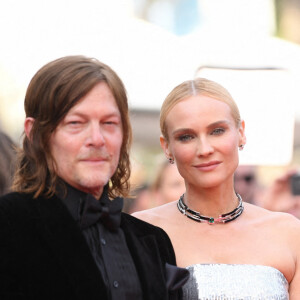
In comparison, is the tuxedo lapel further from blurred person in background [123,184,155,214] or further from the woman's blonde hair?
blurred person in background [123,184,155,214]

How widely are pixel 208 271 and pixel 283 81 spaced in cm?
211

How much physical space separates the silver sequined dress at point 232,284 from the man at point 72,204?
409 mm

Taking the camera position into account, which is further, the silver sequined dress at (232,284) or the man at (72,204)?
the silver sequined dress at (232,284)

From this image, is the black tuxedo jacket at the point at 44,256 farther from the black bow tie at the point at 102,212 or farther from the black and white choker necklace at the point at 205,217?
the black and white choker necklace at the point at 205,217

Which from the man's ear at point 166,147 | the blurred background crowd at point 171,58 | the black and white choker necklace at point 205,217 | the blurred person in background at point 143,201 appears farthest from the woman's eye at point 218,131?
the blurred person in background at point 143,201

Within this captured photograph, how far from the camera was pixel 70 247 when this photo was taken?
2.31 metres

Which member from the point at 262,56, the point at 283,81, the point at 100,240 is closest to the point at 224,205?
the point at 100,240

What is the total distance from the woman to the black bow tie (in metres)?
0.63

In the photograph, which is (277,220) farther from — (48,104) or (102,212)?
(48,104)

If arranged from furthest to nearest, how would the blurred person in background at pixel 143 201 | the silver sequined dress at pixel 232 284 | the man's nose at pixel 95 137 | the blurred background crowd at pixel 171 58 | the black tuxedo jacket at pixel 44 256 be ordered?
the blurred person in background at pixel 143 201 → the blurred background crowd at pixel 171 58 → the silver sequined dress at pixel 232 284 → the man's nose at pixel 95 137 → the black tuxedo jacket at pixel 44 256

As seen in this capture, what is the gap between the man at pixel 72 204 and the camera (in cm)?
223

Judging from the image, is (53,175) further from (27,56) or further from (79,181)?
(27,56)

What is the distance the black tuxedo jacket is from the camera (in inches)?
86.1

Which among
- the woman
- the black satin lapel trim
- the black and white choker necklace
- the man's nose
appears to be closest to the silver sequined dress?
the woman
